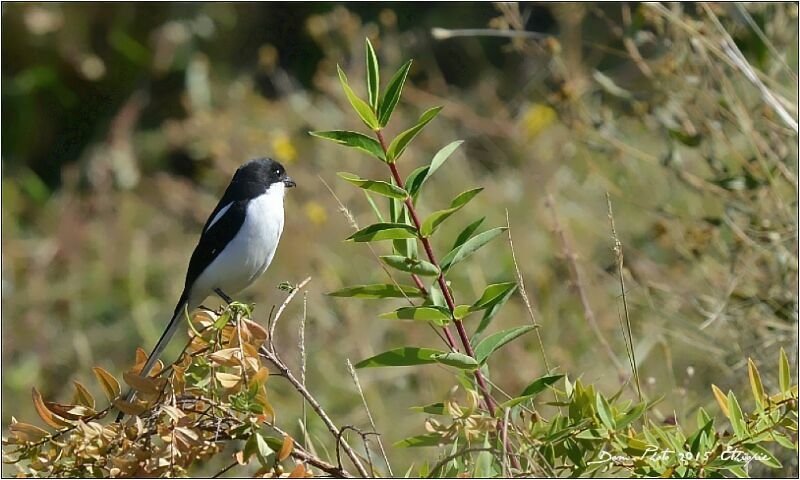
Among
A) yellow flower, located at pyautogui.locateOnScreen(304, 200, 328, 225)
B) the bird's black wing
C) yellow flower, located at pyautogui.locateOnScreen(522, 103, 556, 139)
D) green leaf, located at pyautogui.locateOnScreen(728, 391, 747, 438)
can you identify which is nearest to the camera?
green leaf, located at pyautogui.locateOnScreen(728, 391, 747, 438)

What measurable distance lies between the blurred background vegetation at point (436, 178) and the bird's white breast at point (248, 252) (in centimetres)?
84

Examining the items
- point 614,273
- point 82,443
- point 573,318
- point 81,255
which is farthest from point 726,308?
point 81,255

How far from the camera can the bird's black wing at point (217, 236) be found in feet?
11.7

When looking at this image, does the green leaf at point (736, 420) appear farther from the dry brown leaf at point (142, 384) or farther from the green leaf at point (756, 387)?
the dry brown leaf at point (142, 384)

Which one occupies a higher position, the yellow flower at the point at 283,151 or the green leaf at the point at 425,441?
the green leaf at the point at 425,441

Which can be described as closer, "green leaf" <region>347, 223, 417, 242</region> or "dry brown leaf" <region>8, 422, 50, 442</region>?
"green leaf" <region>347, 223, 417, 242</region>

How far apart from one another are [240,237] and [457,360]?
177 cm

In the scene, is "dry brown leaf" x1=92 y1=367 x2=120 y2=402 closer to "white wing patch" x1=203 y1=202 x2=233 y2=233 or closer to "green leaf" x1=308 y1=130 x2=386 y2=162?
Answer: "green leaf" x1=308 y1=130 x2=386 y2=162

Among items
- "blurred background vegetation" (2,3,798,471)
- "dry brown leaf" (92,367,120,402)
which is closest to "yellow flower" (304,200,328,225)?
"blurred background vegetation" (2,3,798,471)

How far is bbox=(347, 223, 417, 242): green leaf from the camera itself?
1829 mm

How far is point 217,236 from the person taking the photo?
3.59 m

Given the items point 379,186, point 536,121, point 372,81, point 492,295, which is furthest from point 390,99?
point 536,121

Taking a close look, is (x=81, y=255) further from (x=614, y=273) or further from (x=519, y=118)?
(x=614, y=273)

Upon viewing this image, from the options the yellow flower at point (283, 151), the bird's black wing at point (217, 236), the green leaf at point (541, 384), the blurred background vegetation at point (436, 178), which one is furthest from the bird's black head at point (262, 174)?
the yellow flower at point (283, 151)
